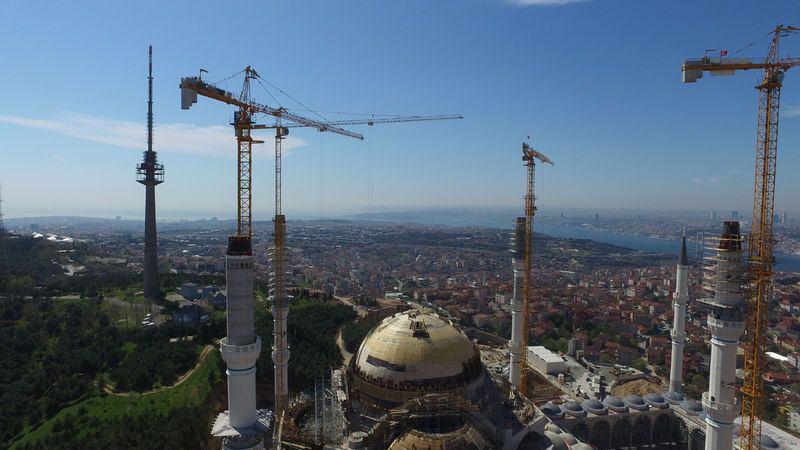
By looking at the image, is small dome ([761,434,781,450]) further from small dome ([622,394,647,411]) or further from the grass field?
the grass field

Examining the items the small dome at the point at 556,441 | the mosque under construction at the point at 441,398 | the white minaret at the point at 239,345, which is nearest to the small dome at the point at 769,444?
the mosque under construction at the point at 441,398

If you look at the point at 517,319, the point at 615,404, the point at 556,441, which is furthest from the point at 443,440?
the point at 615,404

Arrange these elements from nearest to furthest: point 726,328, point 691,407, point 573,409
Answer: point 726,328 → point 573,409 → point 691,407

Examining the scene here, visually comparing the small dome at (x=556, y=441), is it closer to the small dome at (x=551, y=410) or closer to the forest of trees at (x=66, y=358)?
the small dome at (x=551, y=410)

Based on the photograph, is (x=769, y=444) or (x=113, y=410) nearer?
(x=769, y=444)

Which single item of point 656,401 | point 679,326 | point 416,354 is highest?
point 416,354

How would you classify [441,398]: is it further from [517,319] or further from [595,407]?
[595,407]
